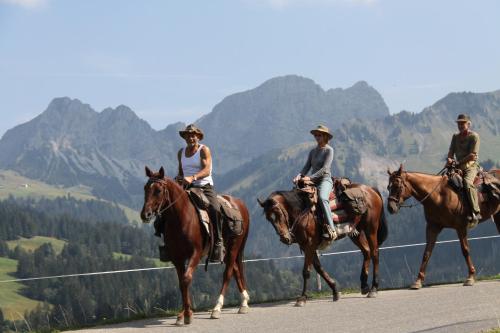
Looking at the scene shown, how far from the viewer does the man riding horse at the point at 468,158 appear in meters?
21.5

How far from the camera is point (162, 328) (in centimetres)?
1603

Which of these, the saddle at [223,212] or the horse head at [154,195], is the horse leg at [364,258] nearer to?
the saddle at [223,212]

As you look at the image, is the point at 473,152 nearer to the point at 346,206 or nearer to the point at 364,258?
the point at 346,206

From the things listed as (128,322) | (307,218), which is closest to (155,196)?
(128,322)

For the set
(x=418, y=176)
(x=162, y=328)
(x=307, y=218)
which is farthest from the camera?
(x=418, y=176)

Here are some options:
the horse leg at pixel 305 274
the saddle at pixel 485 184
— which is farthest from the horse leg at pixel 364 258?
the saddle at pixel 485 184

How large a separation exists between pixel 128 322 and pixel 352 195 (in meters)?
6.17

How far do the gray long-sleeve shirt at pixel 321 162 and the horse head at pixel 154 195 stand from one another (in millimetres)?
4440

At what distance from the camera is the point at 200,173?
701 inches

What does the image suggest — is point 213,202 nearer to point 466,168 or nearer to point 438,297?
point 438,297

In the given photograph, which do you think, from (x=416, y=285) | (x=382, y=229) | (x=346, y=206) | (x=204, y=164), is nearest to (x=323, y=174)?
(x=346, y=206)

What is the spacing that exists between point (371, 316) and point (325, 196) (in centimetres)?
420

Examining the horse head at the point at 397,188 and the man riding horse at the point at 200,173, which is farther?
the horse head at the point at 397,188

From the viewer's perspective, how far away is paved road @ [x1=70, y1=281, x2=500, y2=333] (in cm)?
1460
